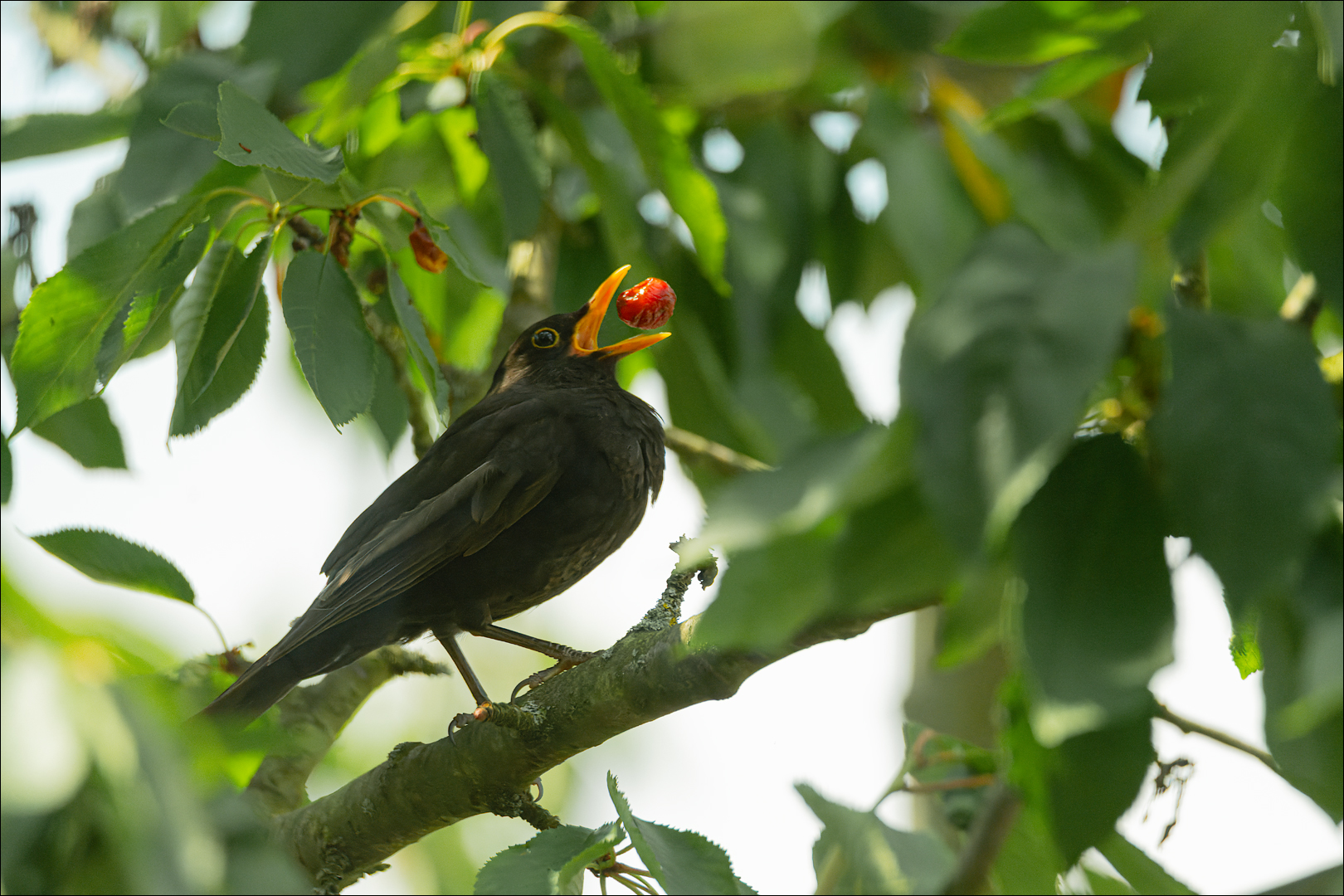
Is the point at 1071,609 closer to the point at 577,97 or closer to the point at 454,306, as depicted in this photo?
the point at 454,306

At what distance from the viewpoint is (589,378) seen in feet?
11.8

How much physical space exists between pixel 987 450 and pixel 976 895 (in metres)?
0.42

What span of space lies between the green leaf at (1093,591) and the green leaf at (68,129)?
2744 millimetres

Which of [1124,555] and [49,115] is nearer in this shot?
[1124,555]

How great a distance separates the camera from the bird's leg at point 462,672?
2.83 metres

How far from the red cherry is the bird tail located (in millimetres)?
1173

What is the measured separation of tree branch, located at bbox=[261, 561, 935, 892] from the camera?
6.02 ft

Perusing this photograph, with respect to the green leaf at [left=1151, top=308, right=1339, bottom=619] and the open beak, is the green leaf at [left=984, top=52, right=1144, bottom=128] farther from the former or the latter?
the open beak

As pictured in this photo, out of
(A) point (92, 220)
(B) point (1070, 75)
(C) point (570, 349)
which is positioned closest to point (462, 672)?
(C) point (570, 349)

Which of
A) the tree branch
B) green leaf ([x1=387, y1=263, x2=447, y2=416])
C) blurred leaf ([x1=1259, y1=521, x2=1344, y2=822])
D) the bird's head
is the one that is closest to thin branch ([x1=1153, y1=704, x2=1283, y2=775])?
the tree branch

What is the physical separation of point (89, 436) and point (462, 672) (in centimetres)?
112

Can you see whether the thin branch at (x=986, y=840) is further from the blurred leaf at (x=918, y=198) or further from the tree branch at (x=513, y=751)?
the blurred leaf at (x=918, y=198)

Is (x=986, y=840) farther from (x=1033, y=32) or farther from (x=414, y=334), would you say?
(x=414, y=334)

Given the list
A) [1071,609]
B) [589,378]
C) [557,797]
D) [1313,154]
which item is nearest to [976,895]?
[1071,609]
